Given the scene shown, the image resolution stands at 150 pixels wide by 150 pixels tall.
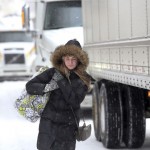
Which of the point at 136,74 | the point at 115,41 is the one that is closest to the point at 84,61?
the point at 136,74

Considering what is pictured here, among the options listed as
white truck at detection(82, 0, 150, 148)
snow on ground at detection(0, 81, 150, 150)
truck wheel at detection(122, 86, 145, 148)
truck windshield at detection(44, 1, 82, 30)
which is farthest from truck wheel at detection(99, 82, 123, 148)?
truck windshield at detection(44, 1, 82, 30)

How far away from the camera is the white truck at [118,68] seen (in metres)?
6.20

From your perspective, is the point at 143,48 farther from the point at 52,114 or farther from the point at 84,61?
the point at 52,114

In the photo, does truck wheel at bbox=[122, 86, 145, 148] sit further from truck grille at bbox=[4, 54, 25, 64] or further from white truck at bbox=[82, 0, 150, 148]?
truck grille at bbox=[4, 54, 25, 64]

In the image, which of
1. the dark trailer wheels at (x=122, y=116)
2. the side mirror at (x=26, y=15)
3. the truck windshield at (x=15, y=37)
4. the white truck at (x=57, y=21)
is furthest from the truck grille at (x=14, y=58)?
the dark trailer wheels at (x=122, y=116)

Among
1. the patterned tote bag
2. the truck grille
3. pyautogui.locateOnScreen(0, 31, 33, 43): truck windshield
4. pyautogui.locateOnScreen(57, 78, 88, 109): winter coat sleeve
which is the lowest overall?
the truck grille

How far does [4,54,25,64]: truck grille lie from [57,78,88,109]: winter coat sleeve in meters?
18.8

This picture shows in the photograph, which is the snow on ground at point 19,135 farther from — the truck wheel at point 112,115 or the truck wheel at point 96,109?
the truck wheel at point 112,115

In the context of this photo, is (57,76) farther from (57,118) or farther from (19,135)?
(19,135)

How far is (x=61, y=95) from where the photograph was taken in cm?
551

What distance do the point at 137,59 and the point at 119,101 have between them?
8.85 feet

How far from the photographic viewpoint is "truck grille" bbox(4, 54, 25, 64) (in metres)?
24.1

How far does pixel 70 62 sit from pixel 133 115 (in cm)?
340

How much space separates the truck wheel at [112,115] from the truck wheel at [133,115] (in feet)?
0.35
